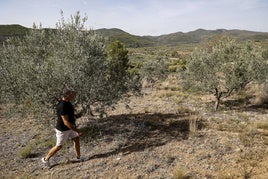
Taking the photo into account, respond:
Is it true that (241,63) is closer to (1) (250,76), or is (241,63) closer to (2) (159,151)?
(1) (250,76)

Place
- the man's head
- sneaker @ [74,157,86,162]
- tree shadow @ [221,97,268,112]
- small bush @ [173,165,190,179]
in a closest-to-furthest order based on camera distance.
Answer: small bush @ [173,165,190,179]
the man's head
sneaker @ [74,157,86,162]
tree shadow @ [221,97,268,112]

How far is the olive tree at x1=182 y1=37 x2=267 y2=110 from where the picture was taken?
14.0 meters

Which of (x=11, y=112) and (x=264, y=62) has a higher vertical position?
(x=264, y=62)

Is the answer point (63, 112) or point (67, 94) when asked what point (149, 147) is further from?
point (67, 94)

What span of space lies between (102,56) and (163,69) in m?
17.2

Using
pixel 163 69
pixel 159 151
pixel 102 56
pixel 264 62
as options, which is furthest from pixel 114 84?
pixel 163 69

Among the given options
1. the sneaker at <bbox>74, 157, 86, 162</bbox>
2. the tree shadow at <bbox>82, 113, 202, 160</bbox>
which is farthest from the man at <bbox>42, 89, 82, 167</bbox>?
the tree shadow at <bbox>82, 113, 202, 160</bbox>

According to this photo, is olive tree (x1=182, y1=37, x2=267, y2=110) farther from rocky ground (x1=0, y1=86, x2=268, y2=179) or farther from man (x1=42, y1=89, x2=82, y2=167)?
man (x1=42, y1=89, x2=82, y2=167)

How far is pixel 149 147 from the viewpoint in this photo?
917 cm

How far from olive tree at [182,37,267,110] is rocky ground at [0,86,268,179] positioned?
69.2 inches

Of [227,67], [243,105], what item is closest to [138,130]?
[227,67]

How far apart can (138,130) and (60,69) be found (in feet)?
13.4

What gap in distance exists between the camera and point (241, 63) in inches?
550

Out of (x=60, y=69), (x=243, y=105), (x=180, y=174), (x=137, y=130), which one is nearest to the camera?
(x=180, y=174)
